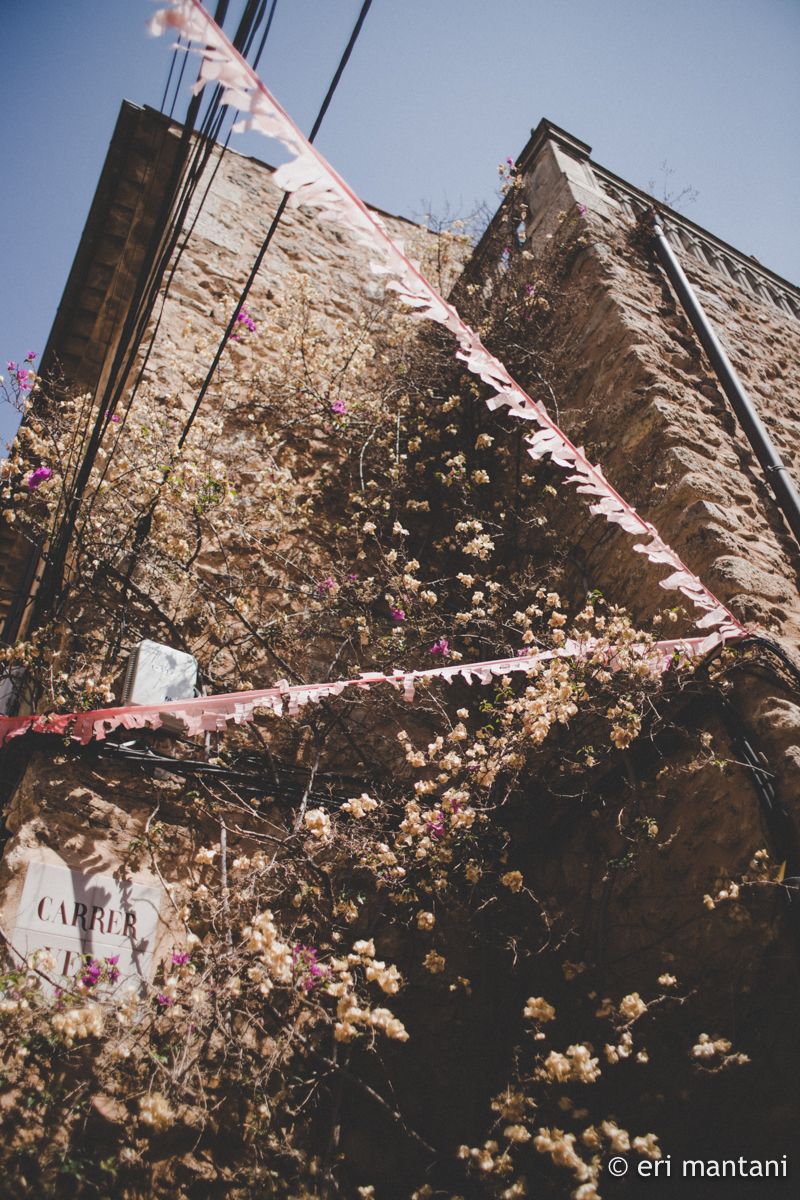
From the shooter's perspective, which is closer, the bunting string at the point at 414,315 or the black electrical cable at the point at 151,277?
the bunting string at the point at 414,315

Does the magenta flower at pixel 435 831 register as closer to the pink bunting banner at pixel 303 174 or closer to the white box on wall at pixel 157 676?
the white box on wall at pixel 157 676

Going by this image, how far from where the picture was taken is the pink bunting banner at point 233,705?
2832mm

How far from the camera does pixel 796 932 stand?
239 cm

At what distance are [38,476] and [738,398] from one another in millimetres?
4492

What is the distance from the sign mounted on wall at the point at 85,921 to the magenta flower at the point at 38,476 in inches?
91.9

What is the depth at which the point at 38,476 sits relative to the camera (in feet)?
13.1

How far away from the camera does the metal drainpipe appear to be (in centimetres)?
379

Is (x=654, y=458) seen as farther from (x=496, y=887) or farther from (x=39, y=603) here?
(x=39, y=603)

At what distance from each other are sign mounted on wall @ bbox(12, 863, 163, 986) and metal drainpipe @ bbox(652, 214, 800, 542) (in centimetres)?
394

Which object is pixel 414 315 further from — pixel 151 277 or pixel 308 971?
pixel 308 971

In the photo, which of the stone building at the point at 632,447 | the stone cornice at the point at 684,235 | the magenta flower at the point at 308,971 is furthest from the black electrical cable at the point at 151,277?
the stone cornice at the point at 684,235

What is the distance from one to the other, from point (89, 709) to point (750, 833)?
2.97 m

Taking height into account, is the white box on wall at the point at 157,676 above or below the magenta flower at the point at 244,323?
below

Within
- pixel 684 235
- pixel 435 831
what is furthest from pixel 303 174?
pixel 684 235
